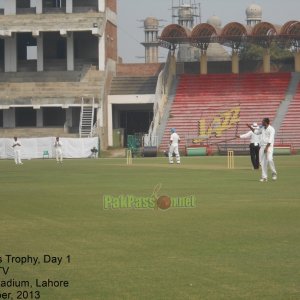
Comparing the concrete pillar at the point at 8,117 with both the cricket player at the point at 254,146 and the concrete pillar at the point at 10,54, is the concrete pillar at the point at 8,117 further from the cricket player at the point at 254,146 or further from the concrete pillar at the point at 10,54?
the cricket player at the point at 254,146

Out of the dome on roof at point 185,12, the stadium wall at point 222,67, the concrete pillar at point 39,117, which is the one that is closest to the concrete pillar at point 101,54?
the concrete pillar at point 39,117

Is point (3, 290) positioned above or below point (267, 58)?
below

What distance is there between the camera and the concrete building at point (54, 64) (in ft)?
267

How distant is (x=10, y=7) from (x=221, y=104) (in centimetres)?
2056

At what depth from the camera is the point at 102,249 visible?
14.5 metres

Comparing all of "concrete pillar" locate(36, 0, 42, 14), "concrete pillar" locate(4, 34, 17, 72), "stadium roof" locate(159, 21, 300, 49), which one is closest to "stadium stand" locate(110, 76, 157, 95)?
"stadium roof" locate(159, 21, 300, 49)

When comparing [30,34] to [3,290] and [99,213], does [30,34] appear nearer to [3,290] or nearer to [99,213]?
[99,213]

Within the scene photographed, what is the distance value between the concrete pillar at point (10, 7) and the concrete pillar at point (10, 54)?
196cm

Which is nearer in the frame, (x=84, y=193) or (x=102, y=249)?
(x=102, y=249)

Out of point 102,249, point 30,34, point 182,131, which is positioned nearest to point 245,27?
point 182,131

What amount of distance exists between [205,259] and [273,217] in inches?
234

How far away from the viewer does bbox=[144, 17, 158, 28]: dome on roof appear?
122 m

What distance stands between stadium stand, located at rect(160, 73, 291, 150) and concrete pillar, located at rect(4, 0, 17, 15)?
15.5 meters

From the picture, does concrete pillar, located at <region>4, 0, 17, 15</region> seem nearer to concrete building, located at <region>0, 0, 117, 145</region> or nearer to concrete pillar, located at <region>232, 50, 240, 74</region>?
concrete building, located at <region>0, 0, 117, 145</region>
